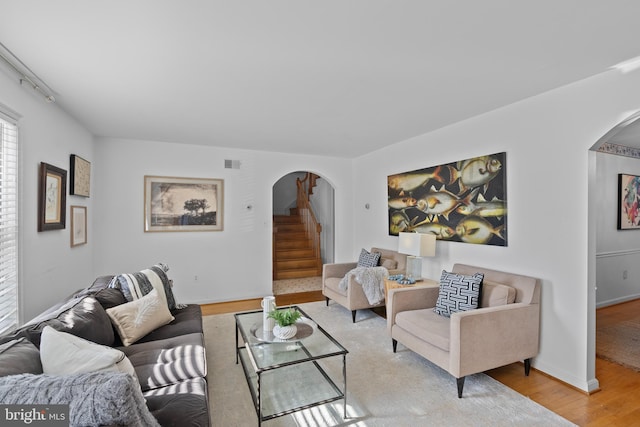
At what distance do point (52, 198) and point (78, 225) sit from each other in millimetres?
884

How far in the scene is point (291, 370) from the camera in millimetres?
2736

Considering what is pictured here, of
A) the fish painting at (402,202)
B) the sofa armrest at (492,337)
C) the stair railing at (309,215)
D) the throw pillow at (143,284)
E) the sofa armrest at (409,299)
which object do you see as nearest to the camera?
the sofa armrest at (492,337)

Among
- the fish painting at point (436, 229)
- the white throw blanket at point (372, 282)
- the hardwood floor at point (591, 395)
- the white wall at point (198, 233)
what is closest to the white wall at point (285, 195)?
the white wall at point (198, 233)

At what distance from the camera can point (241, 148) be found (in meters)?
5.13

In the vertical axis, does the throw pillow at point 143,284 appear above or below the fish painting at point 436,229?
below

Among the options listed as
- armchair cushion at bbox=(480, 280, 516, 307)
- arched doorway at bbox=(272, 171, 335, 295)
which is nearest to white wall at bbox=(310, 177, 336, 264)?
arched doorway at bbox=(272, 171, 335, 295)

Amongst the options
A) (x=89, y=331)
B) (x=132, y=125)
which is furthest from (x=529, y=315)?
(x=132, y=125)

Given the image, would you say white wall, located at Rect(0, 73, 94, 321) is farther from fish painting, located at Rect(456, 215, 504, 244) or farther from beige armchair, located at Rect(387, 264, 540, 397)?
fish painting, located at Rect(456, 215, 504, 244)

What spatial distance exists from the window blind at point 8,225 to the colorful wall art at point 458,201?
4.15 metres

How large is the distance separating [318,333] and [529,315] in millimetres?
1848

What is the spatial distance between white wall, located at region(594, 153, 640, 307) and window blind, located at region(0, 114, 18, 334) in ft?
21.8

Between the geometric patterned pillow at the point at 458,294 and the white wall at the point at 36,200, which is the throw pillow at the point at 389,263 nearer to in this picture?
the geometric patterned pillow at the point at 458,294

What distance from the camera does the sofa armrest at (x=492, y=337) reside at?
235cm

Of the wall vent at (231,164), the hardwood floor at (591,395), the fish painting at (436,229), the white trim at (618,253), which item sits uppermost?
the wall vent at (231,164)
